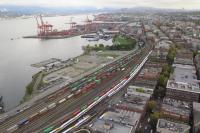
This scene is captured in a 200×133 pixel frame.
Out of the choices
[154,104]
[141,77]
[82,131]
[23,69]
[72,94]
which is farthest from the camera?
[23,69]

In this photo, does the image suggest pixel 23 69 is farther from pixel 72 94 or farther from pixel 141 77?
pixel 141 77

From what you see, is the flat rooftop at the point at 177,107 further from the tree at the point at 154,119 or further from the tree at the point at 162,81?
the tree at the point at 162,81

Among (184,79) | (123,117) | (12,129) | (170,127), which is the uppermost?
(184,79)

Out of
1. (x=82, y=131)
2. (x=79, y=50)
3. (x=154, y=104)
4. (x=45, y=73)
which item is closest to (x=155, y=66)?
(x=154, y=104)

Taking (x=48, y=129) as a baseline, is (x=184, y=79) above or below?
above

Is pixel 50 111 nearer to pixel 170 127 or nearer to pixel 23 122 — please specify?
pixel 23 122

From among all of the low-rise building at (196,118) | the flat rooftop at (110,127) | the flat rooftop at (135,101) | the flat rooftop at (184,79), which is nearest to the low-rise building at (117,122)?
the flat rooftop at (110,127)

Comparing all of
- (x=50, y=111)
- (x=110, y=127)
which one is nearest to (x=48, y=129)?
(x=50, y=111)

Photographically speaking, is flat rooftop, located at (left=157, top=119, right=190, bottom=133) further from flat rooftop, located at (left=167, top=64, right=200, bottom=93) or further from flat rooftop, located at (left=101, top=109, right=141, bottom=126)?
flat rooftop, located at (left=167, top=64, right=200, bottom=93)
